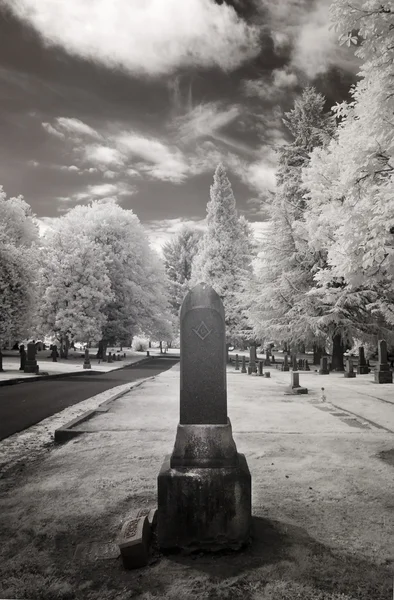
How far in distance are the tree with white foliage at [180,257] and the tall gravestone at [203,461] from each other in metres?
56.5

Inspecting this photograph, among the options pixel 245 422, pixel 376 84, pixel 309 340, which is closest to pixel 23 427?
pixel 245 422

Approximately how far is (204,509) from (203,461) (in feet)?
1.19

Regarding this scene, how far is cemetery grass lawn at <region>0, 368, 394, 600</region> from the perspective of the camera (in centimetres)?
250

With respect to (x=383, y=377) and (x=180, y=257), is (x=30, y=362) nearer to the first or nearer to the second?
(x=383, y=377)

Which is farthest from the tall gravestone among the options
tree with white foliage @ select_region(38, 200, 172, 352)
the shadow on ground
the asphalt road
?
tree with white foliage @ select_region(38, 200, 172, 352)

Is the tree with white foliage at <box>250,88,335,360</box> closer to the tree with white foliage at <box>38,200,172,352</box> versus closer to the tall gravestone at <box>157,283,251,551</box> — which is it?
the tree with white foliage at <box>38,200,172,352</box>

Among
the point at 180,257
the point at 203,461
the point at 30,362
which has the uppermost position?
the point at 180,257

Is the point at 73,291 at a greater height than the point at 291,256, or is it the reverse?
the point at 291,256

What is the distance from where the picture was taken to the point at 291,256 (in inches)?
922

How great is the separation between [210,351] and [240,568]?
167cm

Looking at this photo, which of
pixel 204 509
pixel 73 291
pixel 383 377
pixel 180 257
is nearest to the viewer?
pixel 204 509

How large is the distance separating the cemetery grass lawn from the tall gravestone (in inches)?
7.0

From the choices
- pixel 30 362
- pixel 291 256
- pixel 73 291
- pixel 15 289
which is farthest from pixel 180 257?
pixel 30 362

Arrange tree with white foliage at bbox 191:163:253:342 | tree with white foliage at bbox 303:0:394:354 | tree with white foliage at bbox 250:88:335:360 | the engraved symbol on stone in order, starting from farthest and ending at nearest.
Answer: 1. tree with white foliage at bbox 191:163:253:342
2. tree with white foliage at bbox 250:88:335:360
3. tree with white foliage at bbox 303:0:394:354
4. the engraved symbol on stone
